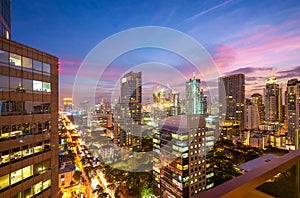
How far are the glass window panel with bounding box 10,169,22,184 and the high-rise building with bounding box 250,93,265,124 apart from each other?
32.1 meters

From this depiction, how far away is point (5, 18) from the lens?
5.81 metres

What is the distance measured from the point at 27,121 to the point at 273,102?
32259mm

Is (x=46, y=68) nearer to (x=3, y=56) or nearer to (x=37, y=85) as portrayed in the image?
(x=37, y=85)

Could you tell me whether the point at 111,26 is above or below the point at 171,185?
above

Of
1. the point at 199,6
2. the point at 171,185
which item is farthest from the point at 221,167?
the point at 199,6

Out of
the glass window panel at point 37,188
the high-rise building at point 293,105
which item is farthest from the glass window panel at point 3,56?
the high-rise building at point 293,105

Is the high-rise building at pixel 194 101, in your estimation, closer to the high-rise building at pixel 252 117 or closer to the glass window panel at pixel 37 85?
the glass window panel at pixel 37 85

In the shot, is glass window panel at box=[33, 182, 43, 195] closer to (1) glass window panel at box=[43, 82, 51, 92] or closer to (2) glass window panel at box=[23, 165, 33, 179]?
(2) glass window panel at box=[23, 165, 33, 179]

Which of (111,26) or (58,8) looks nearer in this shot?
(58,8)

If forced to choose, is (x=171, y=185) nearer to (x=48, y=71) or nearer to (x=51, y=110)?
(x=51, y=110)

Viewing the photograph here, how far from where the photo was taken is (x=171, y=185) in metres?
12.1

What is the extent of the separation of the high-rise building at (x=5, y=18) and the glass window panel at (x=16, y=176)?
420 centimetres

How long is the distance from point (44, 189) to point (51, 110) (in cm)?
230

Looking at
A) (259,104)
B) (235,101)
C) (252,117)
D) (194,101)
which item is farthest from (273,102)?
(194,101)
